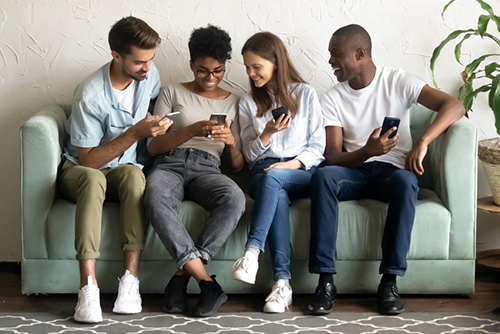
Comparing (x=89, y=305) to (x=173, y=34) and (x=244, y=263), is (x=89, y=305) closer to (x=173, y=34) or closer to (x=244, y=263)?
(x=244, y=263)

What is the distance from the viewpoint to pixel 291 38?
278 cm

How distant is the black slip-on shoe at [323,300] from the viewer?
2162 mm

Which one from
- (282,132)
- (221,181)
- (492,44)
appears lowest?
(221,181)

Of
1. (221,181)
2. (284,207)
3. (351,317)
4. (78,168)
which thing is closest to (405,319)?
(351,317)

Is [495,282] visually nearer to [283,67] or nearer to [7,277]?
[283,67]

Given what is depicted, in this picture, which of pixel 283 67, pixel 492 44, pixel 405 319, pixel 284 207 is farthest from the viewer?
pixel 492 44

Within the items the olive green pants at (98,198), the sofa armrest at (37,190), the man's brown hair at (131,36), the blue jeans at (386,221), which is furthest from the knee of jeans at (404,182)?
the sofa armrest at (37,190)

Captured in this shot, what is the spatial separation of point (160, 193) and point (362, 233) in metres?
0.73

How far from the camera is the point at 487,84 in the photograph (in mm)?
2705

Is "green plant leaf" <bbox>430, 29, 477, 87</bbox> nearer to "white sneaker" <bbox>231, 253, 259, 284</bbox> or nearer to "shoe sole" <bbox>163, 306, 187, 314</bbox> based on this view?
"white sneaker" <bbox>231, 253, 259, 284</bbox>

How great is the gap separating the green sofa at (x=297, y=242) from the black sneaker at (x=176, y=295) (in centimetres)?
11

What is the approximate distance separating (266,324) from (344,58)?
3.51ft

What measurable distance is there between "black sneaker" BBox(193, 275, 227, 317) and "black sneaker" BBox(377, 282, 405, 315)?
54 cm

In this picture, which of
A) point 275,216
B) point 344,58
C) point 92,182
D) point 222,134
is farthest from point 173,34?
point 275,216
